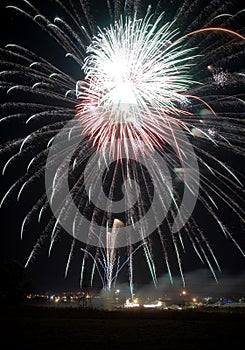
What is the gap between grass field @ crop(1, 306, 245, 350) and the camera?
12.7 m

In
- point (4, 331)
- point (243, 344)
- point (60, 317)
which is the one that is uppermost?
Answer: point (60, 317)

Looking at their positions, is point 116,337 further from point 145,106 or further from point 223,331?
point 145,106

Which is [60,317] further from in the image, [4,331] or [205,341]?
[205,341]

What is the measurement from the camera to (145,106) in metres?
19.5

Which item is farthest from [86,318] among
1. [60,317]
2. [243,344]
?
[243,344]

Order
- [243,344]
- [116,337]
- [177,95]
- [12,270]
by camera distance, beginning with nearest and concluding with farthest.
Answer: [243,344] → [116,337] → [177,95] → [12,270]

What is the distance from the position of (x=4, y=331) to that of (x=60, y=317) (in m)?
6.23

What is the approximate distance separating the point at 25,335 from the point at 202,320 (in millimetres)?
9197

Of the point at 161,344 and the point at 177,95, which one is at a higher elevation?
the point at 177,95

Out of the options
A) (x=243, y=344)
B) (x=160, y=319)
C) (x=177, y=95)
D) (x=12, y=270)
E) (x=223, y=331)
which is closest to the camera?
(x=243, y=344)

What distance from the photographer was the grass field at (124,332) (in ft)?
41.6

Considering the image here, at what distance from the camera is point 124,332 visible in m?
15.3

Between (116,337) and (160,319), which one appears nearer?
(116,337)

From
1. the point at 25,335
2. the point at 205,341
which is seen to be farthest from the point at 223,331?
the point at 25,335
